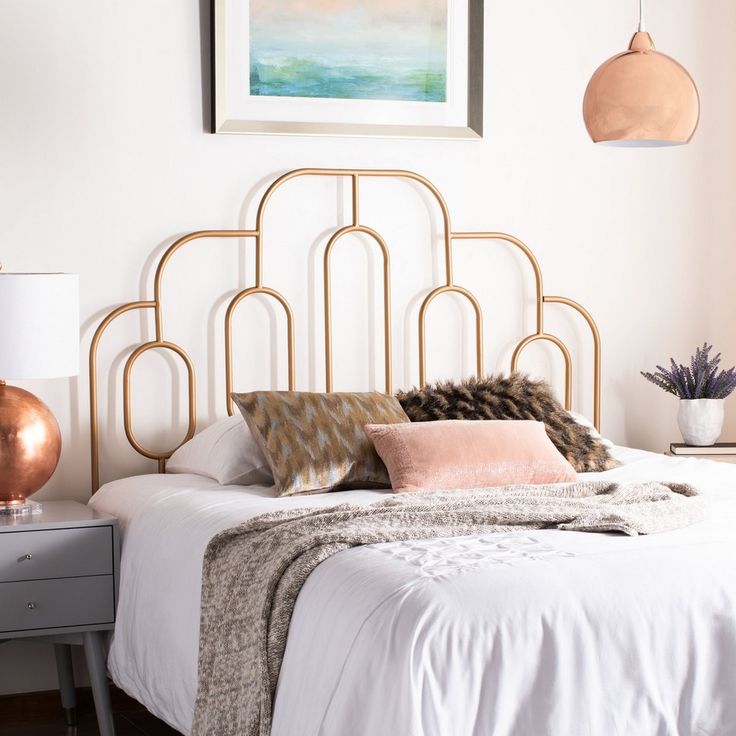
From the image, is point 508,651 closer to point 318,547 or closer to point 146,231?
point 318,547

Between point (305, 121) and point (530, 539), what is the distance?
1.78 meters

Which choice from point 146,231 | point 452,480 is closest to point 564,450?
point 452,480

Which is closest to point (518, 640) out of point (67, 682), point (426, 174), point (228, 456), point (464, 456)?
point (464, 456)

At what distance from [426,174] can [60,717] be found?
6.22 ft

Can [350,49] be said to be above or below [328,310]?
above

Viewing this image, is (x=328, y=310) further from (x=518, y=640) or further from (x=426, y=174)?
(x=518, y=640)

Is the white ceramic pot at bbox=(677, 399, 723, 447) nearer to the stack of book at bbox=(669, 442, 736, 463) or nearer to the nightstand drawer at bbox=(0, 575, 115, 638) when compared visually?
the stack of book at bbox=(669, 442, 736, 463)

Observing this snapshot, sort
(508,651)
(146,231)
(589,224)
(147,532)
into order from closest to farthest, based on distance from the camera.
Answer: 1. (508,651)
2. (147,532)
3. (146,231)
4. (589,224)

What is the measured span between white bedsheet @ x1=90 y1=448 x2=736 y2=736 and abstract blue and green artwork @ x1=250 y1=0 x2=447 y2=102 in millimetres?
1807

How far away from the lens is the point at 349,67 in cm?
346

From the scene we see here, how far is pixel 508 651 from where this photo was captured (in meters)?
1.68

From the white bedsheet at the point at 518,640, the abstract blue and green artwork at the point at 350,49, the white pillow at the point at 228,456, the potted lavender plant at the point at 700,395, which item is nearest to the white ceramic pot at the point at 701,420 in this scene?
the potted lavender plant at the point at 700,395

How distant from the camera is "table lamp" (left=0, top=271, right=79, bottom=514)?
9.04ft

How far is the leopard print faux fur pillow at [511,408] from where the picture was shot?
3.13m
